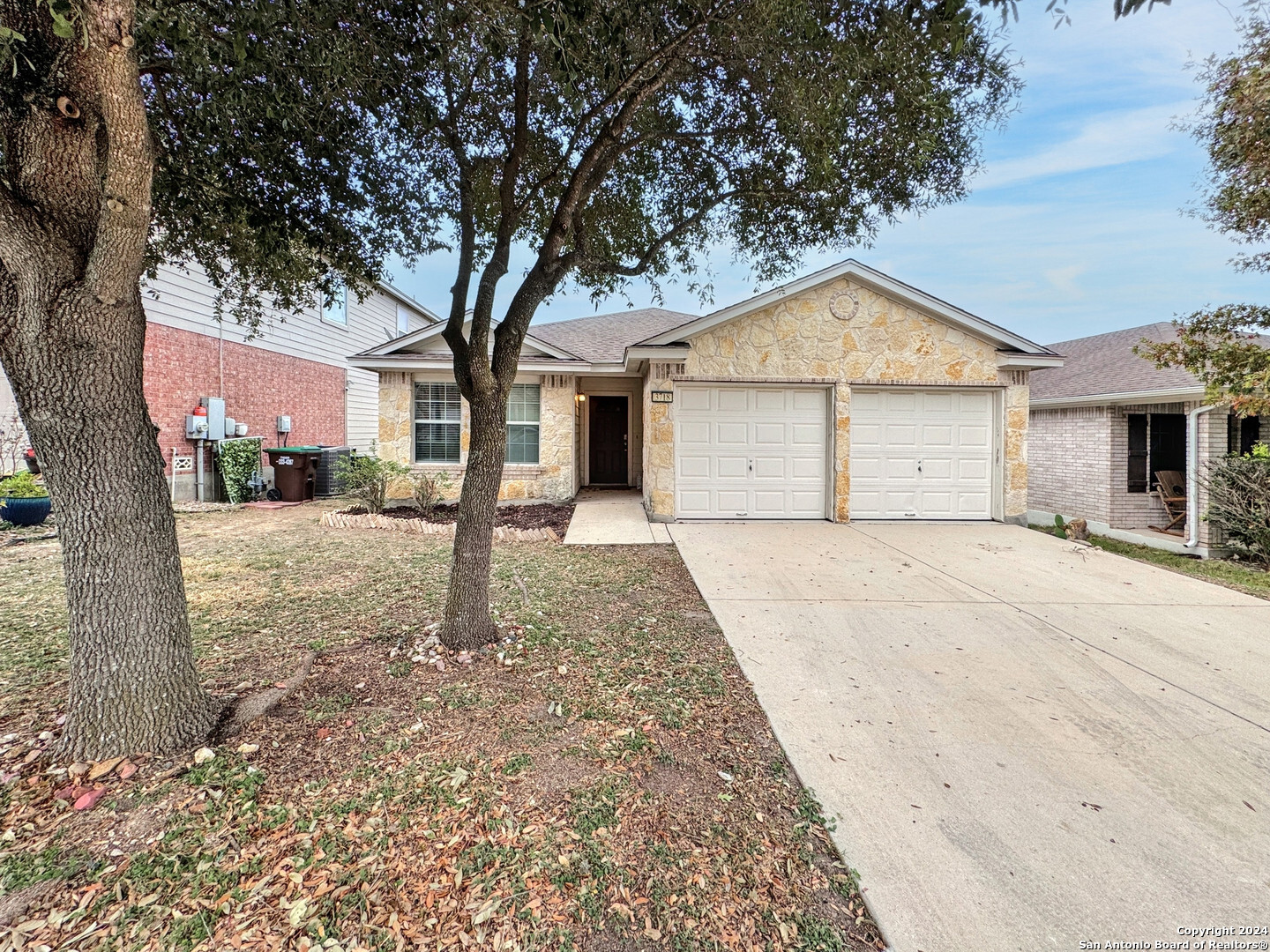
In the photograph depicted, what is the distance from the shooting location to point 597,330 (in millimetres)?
13992

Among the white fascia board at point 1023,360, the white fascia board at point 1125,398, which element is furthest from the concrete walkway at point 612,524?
the white fascia board at point 1125,398

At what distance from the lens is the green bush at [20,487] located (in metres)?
8.00

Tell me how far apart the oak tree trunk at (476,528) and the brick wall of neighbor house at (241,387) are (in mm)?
8935

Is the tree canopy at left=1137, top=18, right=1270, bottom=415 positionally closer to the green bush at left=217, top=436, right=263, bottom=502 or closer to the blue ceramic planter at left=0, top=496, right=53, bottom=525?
the green bush at left=217, top=436, right=263, bottom=502

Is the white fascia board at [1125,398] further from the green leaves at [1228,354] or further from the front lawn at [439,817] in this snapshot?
the front lawn at [439,817]

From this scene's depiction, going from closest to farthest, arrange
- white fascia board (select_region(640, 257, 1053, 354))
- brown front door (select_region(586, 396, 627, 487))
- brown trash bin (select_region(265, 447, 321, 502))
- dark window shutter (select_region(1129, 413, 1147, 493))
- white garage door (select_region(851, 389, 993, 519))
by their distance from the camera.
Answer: white fascia board (select_region(640, 257, 1053, 354)) < white garage door (select_region(851, 389, 993, 519)) < dark window shutter (select_region(1129, 413, 1147, 493)) < brown trash bin (select_region(265, 447, 321, 502)) < brown front door (select_region(586, 396, 627, 487))

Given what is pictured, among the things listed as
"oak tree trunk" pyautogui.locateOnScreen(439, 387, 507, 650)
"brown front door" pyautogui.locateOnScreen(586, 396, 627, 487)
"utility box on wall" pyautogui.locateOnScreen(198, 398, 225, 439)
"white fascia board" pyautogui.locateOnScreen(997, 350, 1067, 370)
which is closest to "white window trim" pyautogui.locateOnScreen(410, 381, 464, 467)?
"brown front door" pyautogui.locateOnScreen(586, 396, 627, 487)

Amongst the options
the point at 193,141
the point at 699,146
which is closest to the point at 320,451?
the point at 193,141

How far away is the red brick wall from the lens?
10.4 meters

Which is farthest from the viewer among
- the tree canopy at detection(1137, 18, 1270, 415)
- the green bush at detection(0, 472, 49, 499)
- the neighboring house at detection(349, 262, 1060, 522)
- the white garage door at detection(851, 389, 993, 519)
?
the white garage door at detection(851, 389, 993, 519)

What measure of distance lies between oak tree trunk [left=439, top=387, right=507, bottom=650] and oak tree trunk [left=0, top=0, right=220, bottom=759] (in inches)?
60.6

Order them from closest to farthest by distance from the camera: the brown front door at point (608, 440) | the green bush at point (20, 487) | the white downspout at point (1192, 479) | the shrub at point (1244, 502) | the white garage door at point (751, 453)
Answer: the shrub at point (1244, 502)
the green bush at point (20, 487)
the white downspout at point (1192, 479)
the white garage door at point (751, 453)
the brown front door at point (608, 440)

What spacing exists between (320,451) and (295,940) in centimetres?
1258

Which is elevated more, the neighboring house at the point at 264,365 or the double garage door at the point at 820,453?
the neighboring house at the point at 264,365
